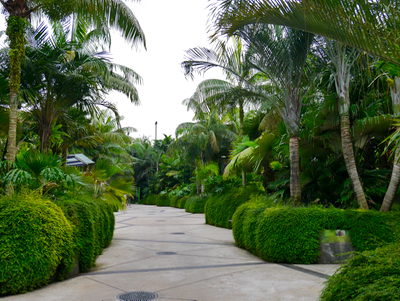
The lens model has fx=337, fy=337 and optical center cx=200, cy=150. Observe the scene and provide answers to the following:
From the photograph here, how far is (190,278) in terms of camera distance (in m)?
5.61

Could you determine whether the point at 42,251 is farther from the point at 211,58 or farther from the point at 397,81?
the point at 397,81

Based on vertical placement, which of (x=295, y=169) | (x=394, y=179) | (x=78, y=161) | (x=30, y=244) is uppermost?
(x=78, y=161)

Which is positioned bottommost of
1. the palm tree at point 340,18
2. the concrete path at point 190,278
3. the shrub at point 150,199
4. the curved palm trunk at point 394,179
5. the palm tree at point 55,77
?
the concrete path at point 190,278

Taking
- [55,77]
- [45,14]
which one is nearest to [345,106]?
[45,14]

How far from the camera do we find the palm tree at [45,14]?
21.0ft

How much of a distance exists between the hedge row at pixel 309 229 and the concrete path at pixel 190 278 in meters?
0.28

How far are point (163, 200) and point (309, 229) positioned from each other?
30615 mm

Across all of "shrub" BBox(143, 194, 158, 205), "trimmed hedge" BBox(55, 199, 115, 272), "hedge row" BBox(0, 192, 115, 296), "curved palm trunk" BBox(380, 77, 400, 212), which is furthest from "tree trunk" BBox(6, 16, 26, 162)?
"shrub" BBox(143, 194, 158, 205)

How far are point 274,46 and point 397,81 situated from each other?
9.02 feet

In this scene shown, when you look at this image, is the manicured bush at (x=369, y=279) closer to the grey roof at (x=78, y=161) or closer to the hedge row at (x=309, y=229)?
the hedge row at (x=309, y=229)

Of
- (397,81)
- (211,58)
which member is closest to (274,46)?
(211,58)

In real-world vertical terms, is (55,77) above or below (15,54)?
above

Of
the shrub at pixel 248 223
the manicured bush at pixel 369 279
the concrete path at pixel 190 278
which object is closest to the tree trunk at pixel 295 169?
the shrub at pixel 248 223

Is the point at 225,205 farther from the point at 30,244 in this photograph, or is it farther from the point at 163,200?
the point at 163,200
